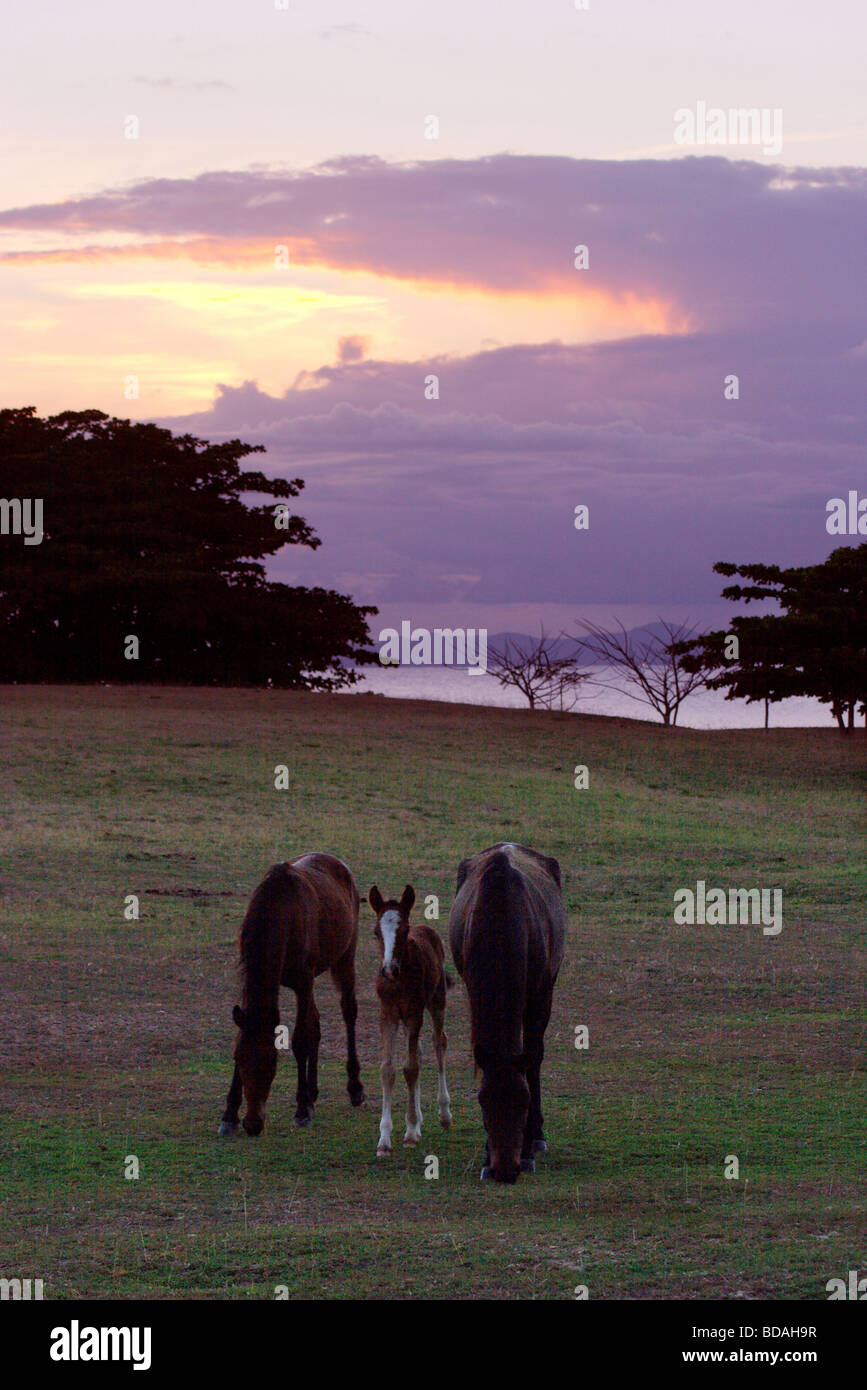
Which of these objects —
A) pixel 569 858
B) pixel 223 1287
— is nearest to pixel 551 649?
pixel 569 858

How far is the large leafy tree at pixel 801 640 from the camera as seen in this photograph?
46156mm

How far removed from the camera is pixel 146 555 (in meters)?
51.7

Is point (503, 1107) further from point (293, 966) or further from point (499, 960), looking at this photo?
point (293, 966)

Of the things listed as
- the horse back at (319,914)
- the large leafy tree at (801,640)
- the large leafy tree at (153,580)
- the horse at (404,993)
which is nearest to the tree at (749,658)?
the large leafy tree at (801,640)

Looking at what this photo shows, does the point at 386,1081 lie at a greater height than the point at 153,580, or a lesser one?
lesser

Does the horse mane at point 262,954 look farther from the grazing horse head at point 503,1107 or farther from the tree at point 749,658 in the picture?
the tree at point 749,658

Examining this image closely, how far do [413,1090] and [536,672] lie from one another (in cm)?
4218

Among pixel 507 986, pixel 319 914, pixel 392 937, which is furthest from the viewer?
pixel 319 914

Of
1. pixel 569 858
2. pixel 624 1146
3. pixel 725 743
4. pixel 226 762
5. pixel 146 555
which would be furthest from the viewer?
pixel 146 555

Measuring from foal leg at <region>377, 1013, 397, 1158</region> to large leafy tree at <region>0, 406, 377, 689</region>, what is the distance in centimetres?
3948

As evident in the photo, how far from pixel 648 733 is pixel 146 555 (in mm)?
18919

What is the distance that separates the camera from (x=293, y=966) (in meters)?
11.0

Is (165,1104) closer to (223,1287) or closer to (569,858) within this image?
(223,1287)

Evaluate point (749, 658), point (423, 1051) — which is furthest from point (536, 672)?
point (423, 1051)
